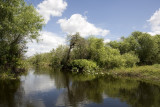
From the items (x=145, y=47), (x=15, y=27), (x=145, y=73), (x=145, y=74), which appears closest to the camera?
(x=15, y=27)

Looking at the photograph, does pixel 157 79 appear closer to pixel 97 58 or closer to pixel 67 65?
pixel 97 58

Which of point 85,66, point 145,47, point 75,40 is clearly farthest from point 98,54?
point 145,47

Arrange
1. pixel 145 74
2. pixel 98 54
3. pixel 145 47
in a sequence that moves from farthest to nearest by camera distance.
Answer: pixel 145 47, pixel 98 54, pixel 145 74

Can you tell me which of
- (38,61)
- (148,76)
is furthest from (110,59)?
(38,61)

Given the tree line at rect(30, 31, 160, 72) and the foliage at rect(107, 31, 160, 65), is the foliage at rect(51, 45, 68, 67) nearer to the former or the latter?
the tree line at rect(30, 31, 160, 72)

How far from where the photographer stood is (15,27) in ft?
57.5

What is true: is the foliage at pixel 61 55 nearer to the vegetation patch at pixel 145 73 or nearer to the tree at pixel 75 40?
the tree at pixel 75 40

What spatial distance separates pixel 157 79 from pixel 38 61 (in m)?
65.7

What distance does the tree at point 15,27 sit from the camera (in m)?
16.6

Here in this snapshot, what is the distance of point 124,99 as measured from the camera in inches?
510

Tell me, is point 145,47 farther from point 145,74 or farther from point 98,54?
point 145,74

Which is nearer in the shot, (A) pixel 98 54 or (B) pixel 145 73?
(B) pixel 145 73

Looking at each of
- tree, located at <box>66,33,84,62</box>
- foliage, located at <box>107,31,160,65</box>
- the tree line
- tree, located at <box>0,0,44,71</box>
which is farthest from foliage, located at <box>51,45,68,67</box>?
foliage, located at <box>107,31,160,65</box>

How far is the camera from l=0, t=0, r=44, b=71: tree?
16594 mm
